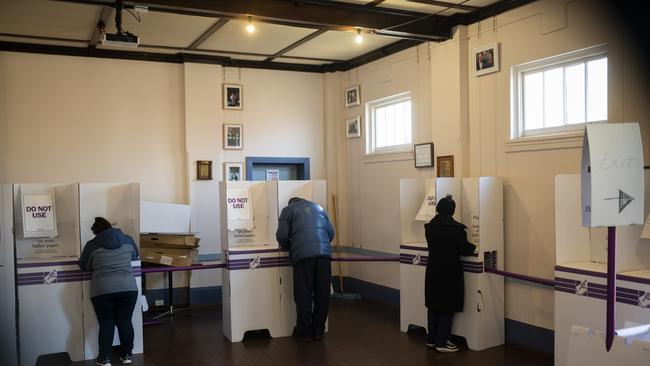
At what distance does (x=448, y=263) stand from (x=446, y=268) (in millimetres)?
52

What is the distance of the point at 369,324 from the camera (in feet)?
22.1

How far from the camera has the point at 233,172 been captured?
26.9ft

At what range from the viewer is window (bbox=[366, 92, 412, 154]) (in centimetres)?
760

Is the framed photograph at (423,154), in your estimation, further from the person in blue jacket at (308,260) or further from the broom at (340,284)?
the broom at (340,284)

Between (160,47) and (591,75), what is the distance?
5.14 meters

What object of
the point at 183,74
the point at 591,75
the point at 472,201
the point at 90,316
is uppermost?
the point at 183,74

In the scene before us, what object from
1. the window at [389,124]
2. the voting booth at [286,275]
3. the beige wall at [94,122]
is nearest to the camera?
the voting booth at [286,275]

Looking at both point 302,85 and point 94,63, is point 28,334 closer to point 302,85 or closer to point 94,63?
point 94,63

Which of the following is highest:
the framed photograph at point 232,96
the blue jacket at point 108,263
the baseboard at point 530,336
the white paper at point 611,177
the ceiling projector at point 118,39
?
the ceiling projector at point 118,39

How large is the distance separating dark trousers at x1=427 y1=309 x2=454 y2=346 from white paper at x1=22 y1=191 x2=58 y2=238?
384 cm

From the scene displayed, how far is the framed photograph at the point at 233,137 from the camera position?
8.16 m

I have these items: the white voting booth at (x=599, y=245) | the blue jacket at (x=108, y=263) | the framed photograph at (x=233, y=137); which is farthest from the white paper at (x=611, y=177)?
the framed photograph at (x=233, y=137)

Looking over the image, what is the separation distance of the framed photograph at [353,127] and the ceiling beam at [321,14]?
230 centimetres

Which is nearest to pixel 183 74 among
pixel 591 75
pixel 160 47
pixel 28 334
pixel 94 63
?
pixel 160 47
